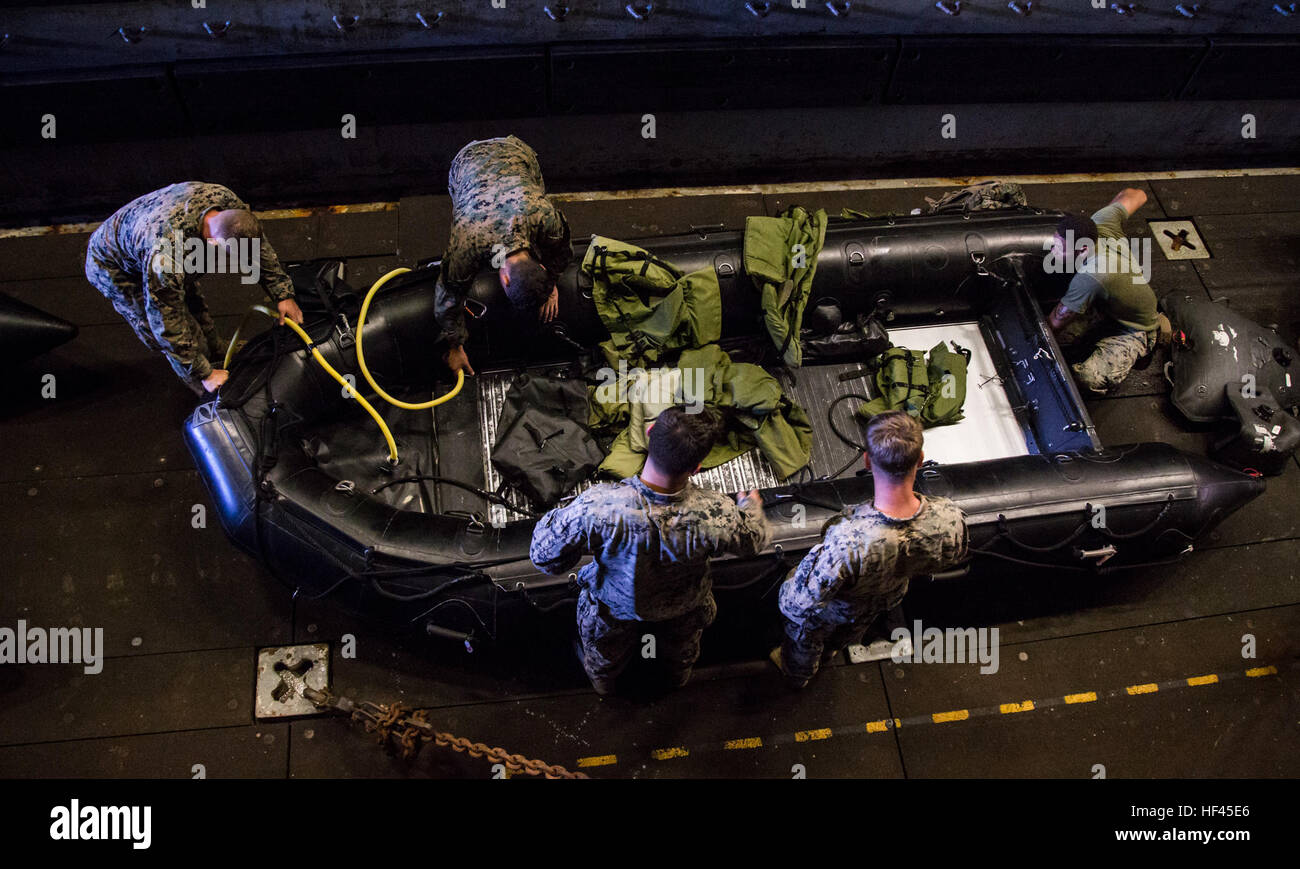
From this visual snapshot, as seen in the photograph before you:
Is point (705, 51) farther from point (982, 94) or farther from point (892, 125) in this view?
point (982, 94)

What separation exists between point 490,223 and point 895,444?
1687 millimetres

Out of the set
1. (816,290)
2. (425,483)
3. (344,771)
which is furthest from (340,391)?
(816,290)

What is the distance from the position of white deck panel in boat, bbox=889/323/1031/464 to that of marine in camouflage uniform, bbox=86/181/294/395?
8.81ft

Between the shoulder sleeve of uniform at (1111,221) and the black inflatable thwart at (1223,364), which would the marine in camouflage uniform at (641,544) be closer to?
the shoulder sleeve of uniform at (1111,221)

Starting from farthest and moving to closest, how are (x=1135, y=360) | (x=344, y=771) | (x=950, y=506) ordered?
(x=1135, y=360) → (x=344, y=771) → (x=950, y=506)

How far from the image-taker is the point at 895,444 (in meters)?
2.24

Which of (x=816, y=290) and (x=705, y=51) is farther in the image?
(x=705, y=51)

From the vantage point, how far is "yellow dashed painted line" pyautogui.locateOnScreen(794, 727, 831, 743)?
3178 millimetres

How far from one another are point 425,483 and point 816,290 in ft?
5.95

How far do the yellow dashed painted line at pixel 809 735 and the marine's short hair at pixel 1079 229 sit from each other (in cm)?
222

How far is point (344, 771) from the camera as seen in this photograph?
3.07 metres

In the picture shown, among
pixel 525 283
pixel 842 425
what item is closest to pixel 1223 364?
pixel 842 425

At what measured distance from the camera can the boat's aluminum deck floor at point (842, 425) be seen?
3.49 metres

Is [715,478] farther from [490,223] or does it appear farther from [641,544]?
[490,223]
